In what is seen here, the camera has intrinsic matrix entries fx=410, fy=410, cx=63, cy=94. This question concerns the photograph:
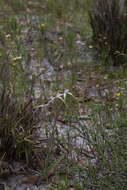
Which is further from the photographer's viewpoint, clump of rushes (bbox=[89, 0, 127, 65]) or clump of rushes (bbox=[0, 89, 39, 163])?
clump of rushes (bbox=[89, 0, 127, 65])

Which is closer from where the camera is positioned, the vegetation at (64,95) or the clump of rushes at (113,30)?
the vegetation at (64,95)

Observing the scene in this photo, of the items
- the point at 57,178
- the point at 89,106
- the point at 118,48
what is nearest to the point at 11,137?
the point at 57,178

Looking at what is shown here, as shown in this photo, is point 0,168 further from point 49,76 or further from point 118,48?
point 118,48

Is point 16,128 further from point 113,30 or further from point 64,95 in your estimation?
point 113,30

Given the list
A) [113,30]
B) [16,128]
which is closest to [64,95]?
[16,128]

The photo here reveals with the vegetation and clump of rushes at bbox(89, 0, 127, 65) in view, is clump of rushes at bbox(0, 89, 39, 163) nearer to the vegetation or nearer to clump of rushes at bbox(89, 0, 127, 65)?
the vegetation

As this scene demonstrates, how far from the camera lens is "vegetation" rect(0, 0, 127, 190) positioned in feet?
9.21

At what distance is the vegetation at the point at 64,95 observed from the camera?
2807 millimetres

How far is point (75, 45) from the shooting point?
5156 mm

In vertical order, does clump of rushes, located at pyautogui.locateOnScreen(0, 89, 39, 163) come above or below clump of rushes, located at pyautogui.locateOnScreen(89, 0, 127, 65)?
below

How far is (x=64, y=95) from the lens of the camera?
2531mm

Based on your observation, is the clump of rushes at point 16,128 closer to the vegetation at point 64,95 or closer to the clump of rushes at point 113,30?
the vegetation at point 64,95

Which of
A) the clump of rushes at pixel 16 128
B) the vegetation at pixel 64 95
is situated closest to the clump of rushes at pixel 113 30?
the vegetation at pixel 64 95

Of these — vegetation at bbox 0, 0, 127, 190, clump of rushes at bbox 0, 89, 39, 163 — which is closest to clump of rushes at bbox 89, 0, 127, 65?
vegetation at bbox 0, 0, 127, 190
